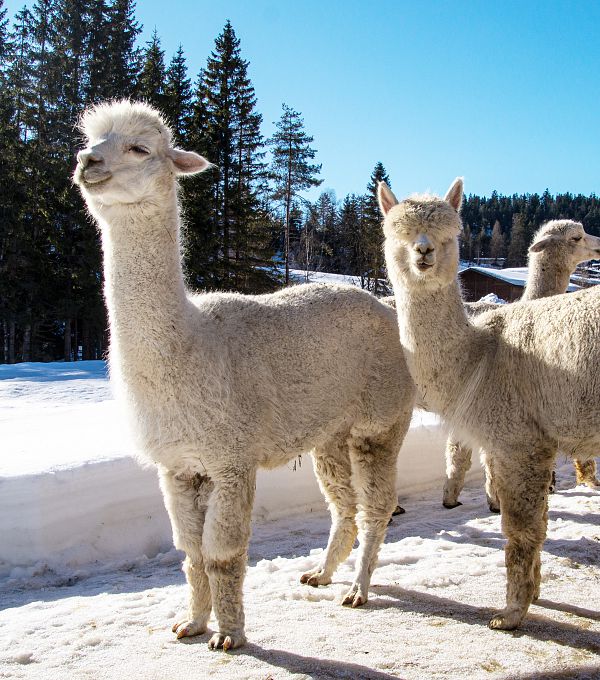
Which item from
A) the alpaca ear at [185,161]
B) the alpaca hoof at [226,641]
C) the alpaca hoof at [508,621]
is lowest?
the alpaca hoof at [508,621]

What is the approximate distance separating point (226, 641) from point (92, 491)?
218 centimetres

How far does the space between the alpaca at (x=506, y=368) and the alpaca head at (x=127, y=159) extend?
134cm

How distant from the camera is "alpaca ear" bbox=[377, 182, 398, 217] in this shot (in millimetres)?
3779

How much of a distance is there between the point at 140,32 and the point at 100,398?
2115 cm

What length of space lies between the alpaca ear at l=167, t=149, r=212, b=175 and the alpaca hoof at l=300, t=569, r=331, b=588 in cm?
269

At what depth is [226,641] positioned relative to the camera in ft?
9.56

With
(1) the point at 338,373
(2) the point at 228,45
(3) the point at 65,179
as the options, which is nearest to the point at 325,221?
(2) the point at 228,45

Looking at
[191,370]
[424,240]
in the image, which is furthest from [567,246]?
[191,370]

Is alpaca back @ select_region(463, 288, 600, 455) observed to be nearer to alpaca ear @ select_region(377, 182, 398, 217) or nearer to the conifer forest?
alpaca ear @ select_region(377, 182, 398, 217)

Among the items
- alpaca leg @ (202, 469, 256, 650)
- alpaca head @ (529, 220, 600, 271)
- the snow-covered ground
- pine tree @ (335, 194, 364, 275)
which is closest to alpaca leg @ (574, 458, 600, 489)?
the snow-covered ground

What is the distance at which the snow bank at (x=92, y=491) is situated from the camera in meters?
4.25

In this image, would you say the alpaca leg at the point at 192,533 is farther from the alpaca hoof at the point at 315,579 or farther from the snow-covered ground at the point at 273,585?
the alpaca hoof at the point at 315,579

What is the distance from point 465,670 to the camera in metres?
2.77

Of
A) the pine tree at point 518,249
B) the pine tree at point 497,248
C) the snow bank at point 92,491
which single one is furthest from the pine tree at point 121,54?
the pine tree at point 497,248
